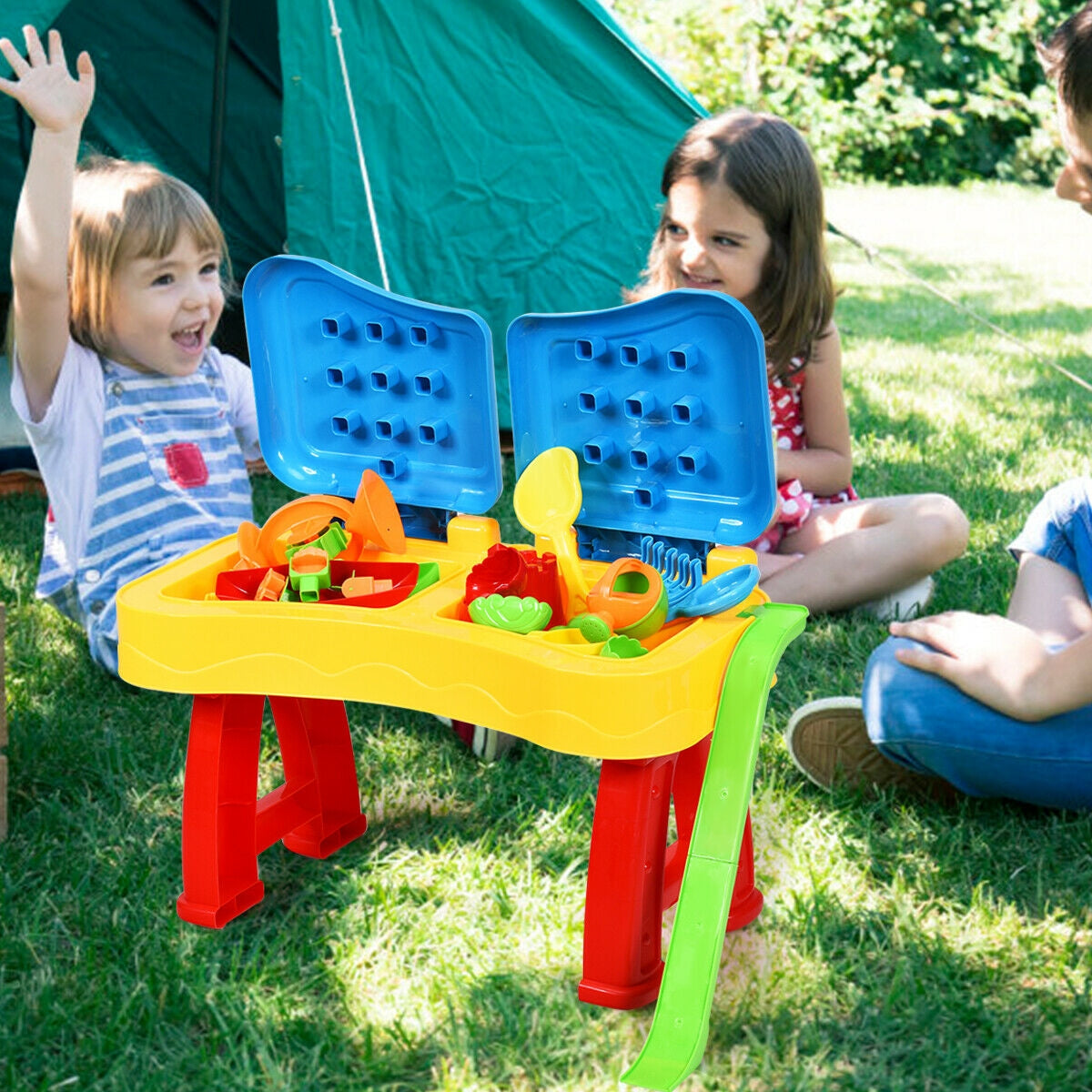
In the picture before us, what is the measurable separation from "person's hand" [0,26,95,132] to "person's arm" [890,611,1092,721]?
0.95 meters

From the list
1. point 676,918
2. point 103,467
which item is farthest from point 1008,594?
point 103,467

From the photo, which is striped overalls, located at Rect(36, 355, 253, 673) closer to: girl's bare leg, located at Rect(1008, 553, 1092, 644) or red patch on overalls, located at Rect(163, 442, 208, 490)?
red patch on overalls, located at Rect(163, 442, 208, 490)

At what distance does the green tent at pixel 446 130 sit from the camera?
7.78 feet

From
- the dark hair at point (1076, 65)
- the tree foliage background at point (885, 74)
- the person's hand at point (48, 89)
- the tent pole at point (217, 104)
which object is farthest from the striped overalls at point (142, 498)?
the tree foliage background at point (885, 74)

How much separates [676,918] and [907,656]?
45cm

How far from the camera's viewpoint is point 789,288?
1.82 metres

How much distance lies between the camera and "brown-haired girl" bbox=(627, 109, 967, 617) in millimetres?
1800

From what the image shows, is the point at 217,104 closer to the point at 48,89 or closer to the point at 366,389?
the point at 48,89

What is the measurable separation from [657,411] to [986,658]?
410 mm

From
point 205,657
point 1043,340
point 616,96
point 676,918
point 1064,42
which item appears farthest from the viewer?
point 1043,340

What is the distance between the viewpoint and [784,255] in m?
1.83

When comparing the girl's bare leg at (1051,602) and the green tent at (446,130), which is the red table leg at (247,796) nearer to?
the girl's bare leg at (1051,602)

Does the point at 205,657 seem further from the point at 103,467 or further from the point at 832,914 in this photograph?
the point at 103,467

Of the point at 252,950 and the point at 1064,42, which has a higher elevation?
the point at 1064,42
